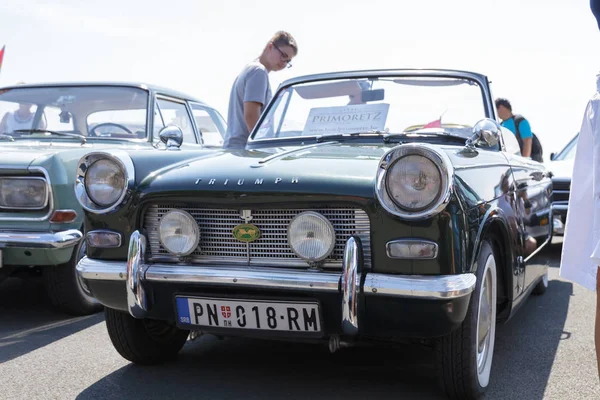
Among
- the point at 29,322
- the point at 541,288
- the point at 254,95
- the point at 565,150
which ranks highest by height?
the point at 254,95

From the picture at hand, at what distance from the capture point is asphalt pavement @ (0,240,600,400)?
10.2ft

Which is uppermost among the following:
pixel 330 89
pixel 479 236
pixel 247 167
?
pixel 330 89

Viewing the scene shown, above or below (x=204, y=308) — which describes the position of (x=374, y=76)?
above

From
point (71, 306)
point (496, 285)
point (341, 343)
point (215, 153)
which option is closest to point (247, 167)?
point (215, 153)

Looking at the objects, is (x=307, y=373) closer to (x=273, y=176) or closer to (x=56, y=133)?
(x=273, y=176)

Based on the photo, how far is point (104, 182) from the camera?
10.3 ft

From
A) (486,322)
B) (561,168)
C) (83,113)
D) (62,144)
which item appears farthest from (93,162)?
(561,168)

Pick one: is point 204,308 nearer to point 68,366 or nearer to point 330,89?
point 68,366

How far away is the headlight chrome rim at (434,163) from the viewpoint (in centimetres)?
261

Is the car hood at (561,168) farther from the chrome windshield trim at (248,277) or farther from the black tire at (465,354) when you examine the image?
the chrome windshield trim at (248,277)

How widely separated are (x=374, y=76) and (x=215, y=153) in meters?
1.32

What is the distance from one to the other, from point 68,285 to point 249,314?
7.10ft

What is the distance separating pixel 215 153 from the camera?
11.6 feet

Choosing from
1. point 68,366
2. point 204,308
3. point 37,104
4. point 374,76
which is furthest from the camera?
point 37,104
